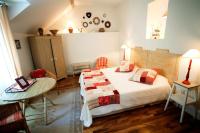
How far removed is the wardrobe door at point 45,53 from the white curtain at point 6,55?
130 centimetres

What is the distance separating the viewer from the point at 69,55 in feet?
14.7

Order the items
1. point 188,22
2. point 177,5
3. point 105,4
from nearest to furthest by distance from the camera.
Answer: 1. point 188,22
2. point 177,5
3. point 105,4

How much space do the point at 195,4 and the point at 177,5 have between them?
348mm

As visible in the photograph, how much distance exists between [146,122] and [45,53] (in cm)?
349

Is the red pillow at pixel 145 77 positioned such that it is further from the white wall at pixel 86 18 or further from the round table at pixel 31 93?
the white wall at pixel 86 18

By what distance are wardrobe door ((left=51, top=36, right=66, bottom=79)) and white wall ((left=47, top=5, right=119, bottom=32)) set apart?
0.81 m

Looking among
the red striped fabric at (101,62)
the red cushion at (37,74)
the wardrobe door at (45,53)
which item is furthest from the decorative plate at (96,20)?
the red cushion at (37,74)

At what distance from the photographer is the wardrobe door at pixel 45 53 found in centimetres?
355

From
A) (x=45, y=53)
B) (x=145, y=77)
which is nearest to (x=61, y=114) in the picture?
(x=145, y=77)

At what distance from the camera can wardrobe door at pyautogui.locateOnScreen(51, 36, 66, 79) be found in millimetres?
3836

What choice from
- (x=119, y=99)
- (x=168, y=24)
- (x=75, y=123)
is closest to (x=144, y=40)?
(x=168, y=24)

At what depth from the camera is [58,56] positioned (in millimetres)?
3977

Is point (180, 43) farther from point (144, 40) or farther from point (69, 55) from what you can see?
point (69, 55)

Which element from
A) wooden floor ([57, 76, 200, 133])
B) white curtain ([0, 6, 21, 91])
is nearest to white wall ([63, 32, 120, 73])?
white curtain ([0, 6, 21, 91])
